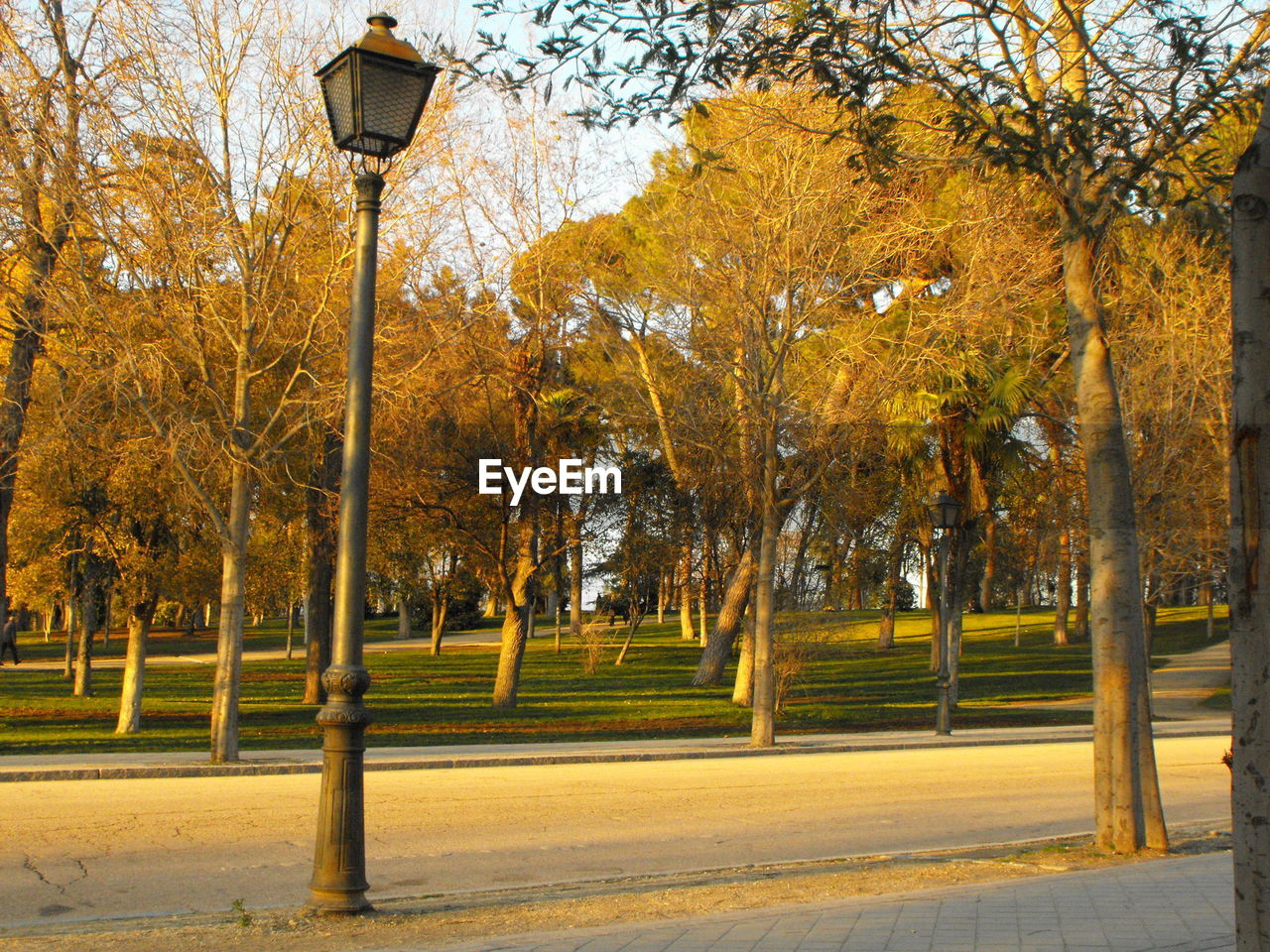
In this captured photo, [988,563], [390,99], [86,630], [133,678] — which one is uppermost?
[390,99]

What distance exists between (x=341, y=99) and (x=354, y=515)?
2.44 meters

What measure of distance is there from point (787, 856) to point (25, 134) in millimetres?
12492

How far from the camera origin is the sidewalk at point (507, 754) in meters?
15.2

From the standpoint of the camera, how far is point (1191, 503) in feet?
80.7

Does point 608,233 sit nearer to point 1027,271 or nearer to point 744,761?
point 1027,271

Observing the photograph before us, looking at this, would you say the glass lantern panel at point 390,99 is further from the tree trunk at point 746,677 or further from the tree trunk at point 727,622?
the tree trunk at point 727,622

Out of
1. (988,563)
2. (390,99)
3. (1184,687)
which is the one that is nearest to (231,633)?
(390,99)

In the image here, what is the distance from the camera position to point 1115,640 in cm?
954

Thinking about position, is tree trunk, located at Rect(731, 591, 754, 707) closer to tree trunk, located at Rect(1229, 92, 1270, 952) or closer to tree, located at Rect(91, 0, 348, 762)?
tree, located at Rect(91, 0, 348, 762)

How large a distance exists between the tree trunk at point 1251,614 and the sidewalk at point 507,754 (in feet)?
43.3

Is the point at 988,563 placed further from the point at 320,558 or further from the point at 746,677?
the point at 320,558

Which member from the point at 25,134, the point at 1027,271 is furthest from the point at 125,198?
the point at 1027,271

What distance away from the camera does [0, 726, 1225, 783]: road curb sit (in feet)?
48.6

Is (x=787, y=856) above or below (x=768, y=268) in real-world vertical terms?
below
